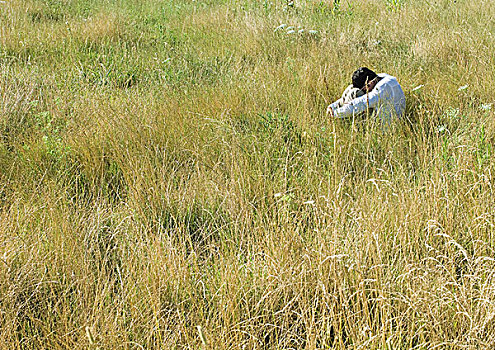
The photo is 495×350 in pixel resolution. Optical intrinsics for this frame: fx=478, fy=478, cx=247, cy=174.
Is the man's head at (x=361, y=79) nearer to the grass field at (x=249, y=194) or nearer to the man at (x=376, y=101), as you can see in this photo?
the man at (x=376, y=101)

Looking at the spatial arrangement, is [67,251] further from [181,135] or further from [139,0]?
[139,0]

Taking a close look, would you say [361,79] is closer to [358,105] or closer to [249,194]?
[358,105]

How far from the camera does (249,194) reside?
251 cm

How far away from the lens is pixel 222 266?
1.99 metres

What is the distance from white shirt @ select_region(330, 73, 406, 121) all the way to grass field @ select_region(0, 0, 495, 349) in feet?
0.29

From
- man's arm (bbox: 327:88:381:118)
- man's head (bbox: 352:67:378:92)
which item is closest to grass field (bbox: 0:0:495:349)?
man's arm (bbox: 327:88:381:118)

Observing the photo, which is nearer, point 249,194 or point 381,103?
point 249,194

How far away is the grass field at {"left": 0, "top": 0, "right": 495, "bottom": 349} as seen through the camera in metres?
1.69

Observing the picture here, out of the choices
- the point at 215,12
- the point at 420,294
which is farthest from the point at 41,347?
the point at 215,12

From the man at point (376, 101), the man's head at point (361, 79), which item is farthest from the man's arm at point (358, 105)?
Answer: the man's head at point (361, 79)

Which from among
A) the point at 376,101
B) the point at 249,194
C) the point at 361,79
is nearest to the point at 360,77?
the point at 361,79

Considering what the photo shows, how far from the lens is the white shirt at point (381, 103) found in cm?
303

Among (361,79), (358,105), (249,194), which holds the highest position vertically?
(361,79)

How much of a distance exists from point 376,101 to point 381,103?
0.15 feet
